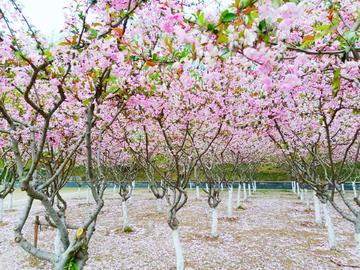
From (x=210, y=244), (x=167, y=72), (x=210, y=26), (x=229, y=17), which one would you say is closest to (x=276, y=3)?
(x=229, y=17)

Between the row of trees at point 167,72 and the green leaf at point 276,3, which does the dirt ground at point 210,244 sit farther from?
the green leaf at point 276,3

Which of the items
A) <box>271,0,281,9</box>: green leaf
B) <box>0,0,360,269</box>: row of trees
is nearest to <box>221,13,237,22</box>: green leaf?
Answer: <box>0,0,360,269</box>: row of trees

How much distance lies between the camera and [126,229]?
10.2 meters

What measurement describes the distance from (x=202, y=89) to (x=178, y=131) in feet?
8.64

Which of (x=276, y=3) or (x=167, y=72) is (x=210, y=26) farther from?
(x=167, y=72)

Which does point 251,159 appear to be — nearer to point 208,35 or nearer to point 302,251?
point 302,251

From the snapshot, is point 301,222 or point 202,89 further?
point 301,222

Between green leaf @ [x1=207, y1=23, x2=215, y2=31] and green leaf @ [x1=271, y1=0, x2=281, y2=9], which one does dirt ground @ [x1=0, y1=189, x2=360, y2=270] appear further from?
green leaf @ [x1=271, y1=0, x2=281, y2=9]

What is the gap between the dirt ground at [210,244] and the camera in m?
6.85

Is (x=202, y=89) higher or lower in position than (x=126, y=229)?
higher

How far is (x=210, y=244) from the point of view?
328 inches

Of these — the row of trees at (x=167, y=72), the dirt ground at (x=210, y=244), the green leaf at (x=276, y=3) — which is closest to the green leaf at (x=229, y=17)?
the row of trees at (x=167, y=72)

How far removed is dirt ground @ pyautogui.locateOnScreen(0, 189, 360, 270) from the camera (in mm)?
6852

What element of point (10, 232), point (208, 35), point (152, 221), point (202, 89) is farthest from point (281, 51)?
point (10, 232)
